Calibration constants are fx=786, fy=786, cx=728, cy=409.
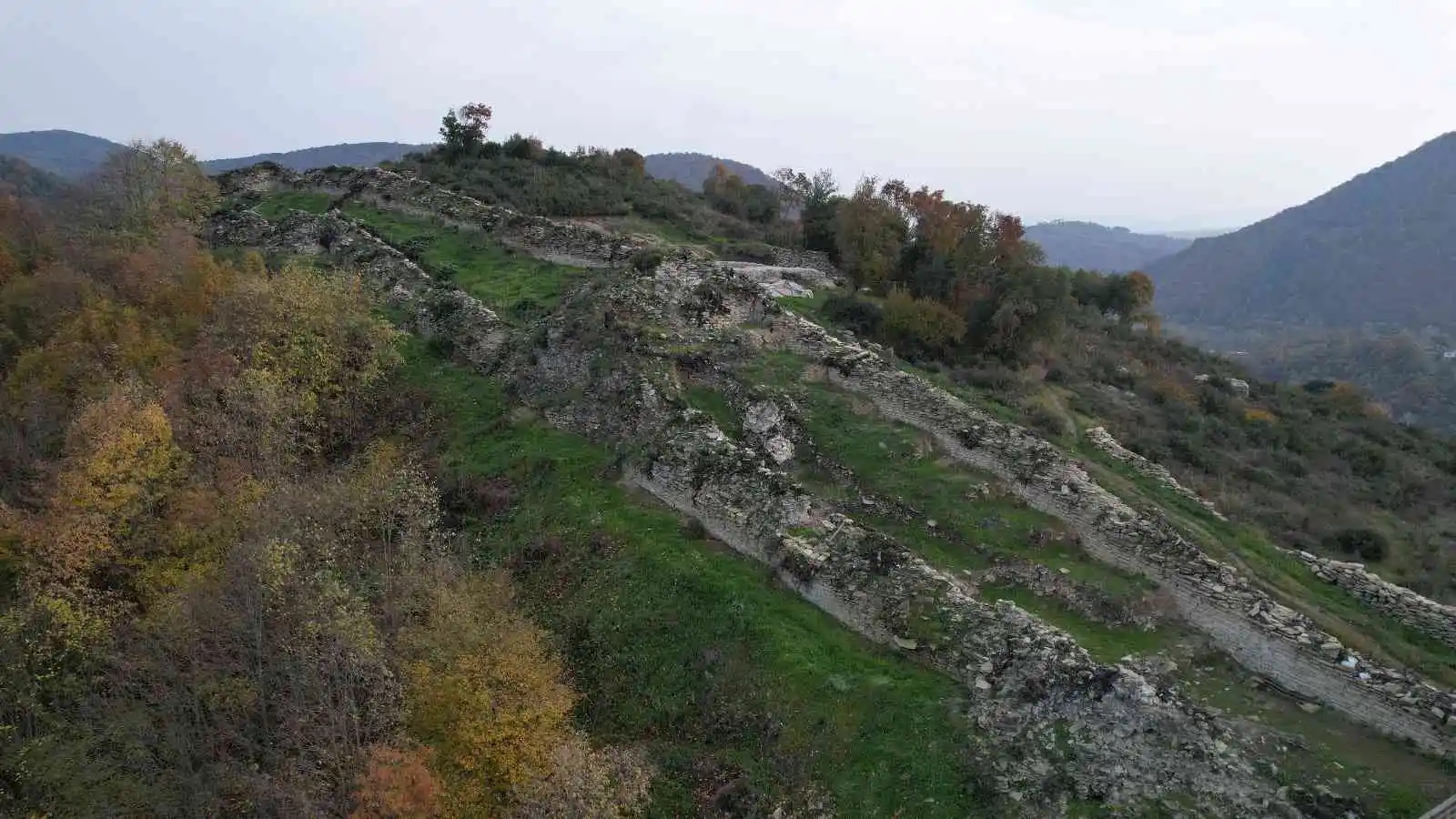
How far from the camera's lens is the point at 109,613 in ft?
55.4

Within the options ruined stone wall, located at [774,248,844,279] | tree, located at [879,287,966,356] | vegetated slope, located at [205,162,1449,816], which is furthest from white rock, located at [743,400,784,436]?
ruined stone wall, located at [774,248,844,279]

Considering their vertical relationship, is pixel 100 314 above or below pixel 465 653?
above

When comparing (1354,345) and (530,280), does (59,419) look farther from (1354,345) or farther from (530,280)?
(1354,345)

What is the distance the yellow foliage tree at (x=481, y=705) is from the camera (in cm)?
1161

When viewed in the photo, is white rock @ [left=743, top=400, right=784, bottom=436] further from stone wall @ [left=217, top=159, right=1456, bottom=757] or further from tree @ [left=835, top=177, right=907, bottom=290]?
tree @ [left=835, top=177, right=907, bottom=290]

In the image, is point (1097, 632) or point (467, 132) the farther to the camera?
point (467, 132)

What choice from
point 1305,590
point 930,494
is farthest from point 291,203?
point 1305,590

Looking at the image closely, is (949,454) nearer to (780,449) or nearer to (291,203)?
(780,449)

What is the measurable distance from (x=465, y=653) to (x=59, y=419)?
732 inches

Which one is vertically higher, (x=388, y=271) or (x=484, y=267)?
(x=484, y=267)

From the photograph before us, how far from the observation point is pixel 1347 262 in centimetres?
13088

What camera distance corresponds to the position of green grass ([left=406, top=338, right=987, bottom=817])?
12.7 metres

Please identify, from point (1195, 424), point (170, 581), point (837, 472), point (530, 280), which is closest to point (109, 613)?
point (170, 581)

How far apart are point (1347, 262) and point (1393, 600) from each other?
489ft
